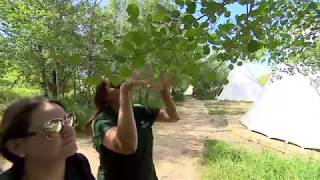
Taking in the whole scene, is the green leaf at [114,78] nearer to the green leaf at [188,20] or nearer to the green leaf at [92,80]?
the green leaf at [92,80]

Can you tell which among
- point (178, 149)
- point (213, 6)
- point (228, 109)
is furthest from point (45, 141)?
point (228, 109)

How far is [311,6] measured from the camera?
243cm

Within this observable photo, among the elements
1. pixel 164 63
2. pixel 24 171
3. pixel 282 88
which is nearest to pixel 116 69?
pixel 164 63

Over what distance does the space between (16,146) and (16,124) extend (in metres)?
0.09

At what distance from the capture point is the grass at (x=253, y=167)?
21.1 feet

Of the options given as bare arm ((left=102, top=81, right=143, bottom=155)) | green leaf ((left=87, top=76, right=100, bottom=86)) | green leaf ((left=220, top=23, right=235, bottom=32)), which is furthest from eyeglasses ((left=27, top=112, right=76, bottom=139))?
green leaf ((left=220, top=23, right=235, bottom=32))

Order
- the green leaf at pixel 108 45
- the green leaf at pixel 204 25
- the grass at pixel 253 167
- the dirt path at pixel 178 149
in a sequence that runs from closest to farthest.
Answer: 1. the green leaf at pixel 108 45
2. the green leaf at pixel 204 25
3. the grass at pixel 253 167
4. the dirt path at pixel 178 149

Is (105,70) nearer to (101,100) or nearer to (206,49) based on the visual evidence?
(206,49)

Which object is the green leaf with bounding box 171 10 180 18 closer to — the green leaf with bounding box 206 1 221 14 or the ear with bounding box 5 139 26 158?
the green leaf with bounding box 206 1 221 14

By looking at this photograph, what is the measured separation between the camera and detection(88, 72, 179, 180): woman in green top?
2.04 m

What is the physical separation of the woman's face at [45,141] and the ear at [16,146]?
0.02 m

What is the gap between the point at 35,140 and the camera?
151cm

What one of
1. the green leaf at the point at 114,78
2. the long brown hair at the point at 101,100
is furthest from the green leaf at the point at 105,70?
the long brown hair at the point at 101,100

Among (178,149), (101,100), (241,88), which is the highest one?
(101,100)
